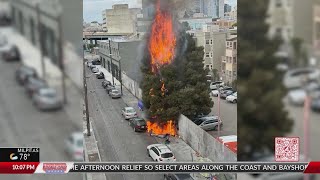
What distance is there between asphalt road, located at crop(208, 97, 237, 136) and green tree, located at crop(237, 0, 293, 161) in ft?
0.12

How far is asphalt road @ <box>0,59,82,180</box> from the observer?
90.4 inches

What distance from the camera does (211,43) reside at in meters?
2.49

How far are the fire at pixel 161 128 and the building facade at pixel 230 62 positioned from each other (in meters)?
0.48

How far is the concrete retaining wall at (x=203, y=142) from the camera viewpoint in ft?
8.08

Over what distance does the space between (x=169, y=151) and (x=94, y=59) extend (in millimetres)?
787

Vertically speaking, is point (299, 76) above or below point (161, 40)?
below

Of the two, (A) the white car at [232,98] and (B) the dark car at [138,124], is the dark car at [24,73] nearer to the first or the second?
(B) the dark car at [138,124]

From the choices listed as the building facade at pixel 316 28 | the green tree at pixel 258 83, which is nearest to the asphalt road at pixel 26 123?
the green tree at pixel 258 83

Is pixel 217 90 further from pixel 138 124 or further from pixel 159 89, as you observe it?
pixel 138 124

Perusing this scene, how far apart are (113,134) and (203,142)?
61 centimetres

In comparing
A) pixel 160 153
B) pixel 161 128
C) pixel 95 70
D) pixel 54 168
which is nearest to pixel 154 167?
pixel 160 153

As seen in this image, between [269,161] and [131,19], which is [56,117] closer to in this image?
[131,19]

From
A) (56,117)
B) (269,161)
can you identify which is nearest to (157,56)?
(56,117)

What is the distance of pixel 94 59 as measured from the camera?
242cm
